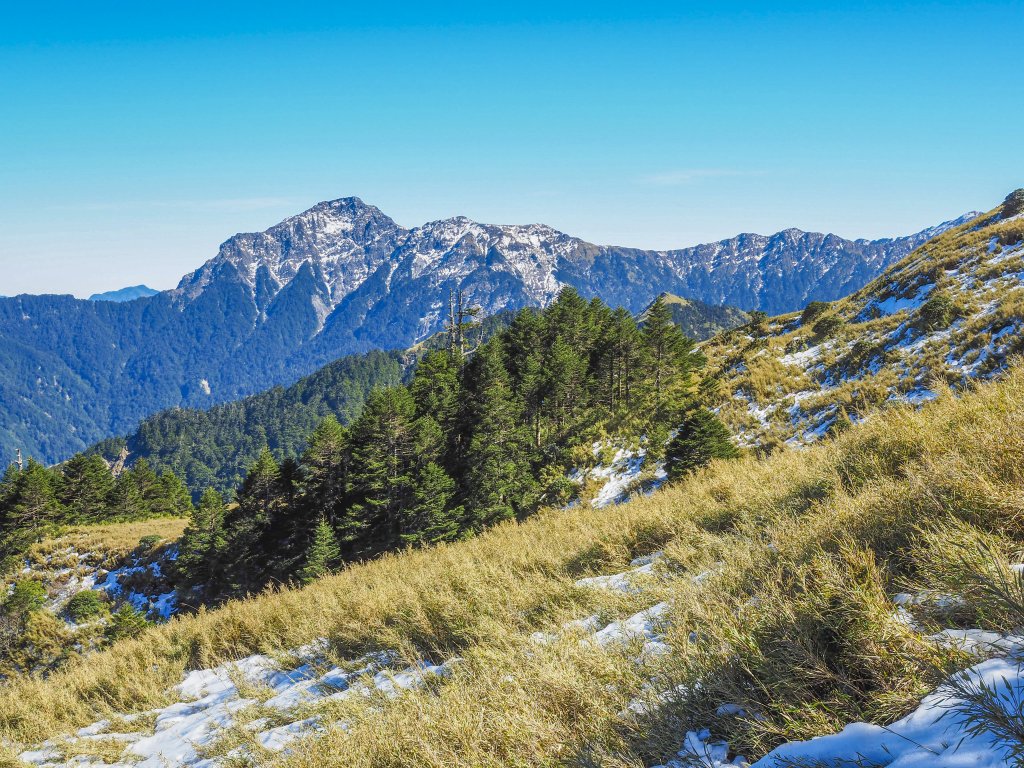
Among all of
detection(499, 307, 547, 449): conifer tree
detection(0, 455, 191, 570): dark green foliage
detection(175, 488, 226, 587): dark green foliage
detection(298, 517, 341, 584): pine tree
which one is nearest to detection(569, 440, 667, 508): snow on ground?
detection(499, 307, 547, 449): conifer tree

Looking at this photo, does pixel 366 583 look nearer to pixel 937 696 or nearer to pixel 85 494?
pixel 937 696

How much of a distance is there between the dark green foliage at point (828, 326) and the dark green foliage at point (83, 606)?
48456 millimetres

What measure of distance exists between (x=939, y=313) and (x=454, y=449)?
2839 cm

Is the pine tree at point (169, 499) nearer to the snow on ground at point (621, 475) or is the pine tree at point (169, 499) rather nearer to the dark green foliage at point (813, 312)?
the snow on ground at point (621, 475)

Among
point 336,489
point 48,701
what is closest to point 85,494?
point 336,489

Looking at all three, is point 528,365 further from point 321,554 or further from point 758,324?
point 758,324

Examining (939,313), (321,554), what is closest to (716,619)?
(939,313)

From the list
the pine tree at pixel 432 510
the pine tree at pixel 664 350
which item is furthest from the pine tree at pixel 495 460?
the pine tree at pixel 664 350

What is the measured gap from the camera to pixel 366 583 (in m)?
7.82

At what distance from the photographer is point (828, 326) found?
1136 inches

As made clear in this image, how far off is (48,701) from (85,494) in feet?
213

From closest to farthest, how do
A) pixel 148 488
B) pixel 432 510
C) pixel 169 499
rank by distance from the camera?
pixel 432 510
pixel 148 488
pixel 169 499

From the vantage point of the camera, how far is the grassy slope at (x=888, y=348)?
1772 centimetres

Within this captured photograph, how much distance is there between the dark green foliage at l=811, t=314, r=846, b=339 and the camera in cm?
2795
